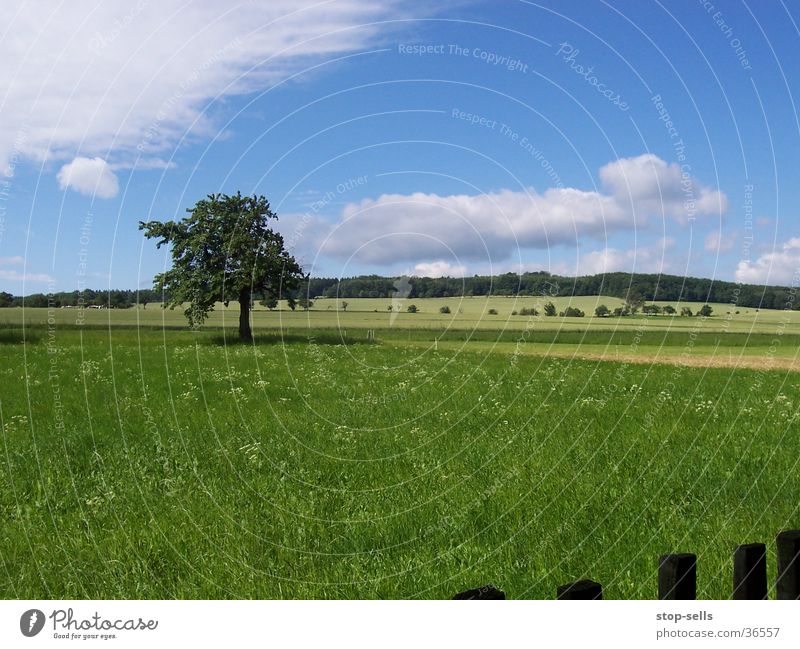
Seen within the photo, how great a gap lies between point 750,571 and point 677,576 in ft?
2.33

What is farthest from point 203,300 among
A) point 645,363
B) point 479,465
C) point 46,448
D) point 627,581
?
point 627,581

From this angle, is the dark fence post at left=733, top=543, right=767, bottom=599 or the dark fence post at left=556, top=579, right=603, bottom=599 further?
the dark fence post at left=733, top=543, right=767, bottom=599

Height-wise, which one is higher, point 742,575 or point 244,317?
point 244,317

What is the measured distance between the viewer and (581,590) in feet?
15.0

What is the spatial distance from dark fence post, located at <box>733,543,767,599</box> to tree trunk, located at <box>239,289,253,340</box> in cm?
4777

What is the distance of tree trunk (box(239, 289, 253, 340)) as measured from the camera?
51.5m

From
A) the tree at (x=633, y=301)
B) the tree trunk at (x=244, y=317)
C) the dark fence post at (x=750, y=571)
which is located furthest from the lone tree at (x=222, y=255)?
the dark fence post at (x=750, y=571)

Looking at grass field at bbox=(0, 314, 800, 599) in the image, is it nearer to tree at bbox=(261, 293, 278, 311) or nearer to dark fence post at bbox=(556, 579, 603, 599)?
dark fence post at bbox=(556, 579, 603, 599)

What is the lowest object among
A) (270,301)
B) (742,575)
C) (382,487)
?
(382,487)

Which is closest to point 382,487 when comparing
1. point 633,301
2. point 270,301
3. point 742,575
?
point 742,575

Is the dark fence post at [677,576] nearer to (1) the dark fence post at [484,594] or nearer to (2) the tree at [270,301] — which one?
(1) the dark fence post at [484,594]

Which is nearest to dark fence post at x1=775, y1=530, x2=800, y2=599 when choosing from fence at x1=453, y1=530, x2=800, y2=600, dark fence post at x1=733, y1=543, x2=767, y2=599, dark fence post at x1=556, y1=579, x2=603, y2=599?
fence at x1=453, y1=530, x2=800, y2=600

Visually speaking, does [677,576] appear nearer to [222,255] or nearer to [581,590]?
[581,590]

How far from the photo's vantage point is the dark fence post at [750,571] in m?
4.98
